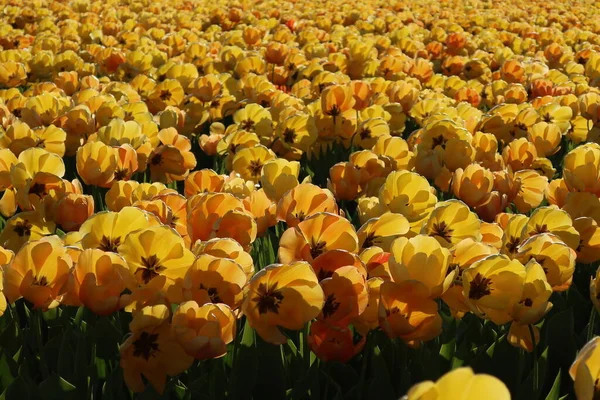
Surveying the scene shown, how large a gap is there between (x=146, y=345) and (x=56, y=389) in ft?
0.83

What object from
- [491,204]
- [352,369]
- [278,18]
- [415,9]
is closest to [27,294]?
[352,369]

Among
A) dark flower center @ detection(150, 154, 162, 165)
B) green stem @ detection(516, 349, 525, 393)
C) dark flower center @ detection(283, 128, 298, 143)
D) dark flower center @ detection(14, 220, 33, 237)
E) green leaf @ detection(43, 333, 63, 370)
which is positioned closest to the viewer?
green stem @ detection(516, 349, 525, 393)

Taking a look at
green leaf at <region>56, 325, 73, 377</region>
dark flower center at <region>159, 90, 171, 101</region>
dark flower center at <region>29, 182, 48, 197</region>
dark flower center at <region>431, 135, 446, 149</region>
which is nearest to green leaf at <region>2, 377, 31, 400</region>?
green leaf at <region>56, 325, 73, 377</region>

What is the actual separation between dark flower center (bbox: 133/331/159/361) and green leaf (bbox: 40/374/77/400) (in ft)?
0.67

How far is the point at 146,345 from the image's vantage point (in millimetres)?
1442

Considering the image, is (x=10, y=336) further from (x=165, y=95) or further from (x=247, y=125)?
(x=165, y=95)

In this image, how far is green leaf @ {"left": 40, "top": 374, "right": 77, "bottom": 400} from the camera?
60.0 inches

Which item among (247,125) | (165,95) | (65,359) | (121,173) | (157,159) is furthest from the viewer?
(165,95)

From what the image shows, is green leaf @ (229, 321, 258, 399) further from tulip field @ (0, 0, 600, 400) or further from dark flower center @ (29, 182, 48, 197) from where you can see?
dark flower center @ (29, 182, 48, 197)

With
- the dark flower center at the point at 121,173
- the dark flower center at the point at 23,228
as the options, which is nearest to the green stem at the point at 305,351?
the dark flower center at the point at 23,228

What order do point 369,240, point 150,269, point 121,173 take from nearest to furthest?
point 150,269, point 369,240, point 121,173

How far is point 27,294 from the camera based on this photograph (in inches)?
59.9

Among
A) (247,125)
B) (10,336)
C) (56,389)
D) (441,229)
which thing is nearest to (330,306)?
(441,229)

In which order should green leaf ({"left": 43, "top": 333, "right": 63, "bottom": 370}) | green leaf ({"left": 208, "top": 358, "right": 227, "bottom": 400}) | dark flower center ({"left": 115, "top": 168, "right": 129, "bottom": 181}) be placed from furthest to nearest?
dark flower center ({"left": 115, "top": 168, "right": 129, "bottom": 181}) → green leaf ({"left": 43, "top": 333, "right": 63, "bottom": 370}) → green leaf ({"left": 208, "top": 358, "right": 227, "bottom": 400})
